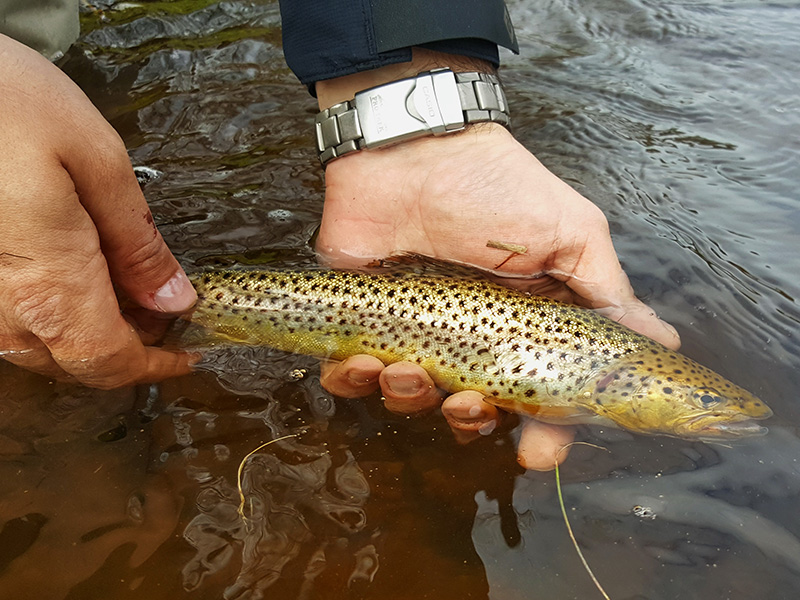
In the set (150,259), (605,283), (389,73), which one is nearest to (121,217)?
(150,259)

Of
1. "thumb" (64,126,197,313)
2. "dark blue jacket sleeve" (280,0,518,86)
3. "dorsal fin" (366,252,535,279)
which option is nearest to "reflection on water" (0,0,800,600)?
"thumb" (64,126,197,313)

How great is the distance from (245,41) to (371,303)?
4.59 meters

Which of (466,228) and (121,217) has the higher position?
(121,217)

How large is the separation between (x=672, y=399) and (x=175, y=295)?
260cm

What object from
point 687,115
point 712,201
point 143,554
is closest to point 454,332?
point 143,554

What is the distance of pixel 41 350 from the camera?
9.82 feet

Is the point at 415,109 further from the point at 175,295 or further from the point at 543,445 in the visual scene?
the point at 543,445

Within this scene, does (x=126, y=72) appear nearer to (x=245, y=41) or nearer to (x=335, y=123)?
(x=245, y=41)

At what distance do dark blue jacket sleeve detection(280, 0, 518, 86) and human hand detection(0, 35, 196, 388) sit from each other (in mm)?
1462

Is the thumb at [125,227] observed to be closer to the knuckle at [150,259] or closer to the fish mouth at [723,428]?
the knuckle at [150,259]

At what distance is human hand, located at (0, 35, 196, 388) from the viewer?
2521mm

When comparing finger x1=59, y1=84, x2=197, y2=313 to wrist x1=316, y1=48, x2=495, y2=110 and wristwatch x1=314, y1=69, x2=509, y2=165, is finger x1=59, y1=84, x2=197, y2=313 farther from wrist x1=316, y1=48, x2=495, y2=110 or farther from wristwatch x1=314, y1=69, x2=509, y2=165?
wrist x1=316, y1=48, x2=495, y2=110

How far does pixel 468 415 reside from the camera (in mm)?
3006

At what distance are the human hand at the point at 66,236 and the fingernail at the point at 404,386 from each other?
1.19 metres
